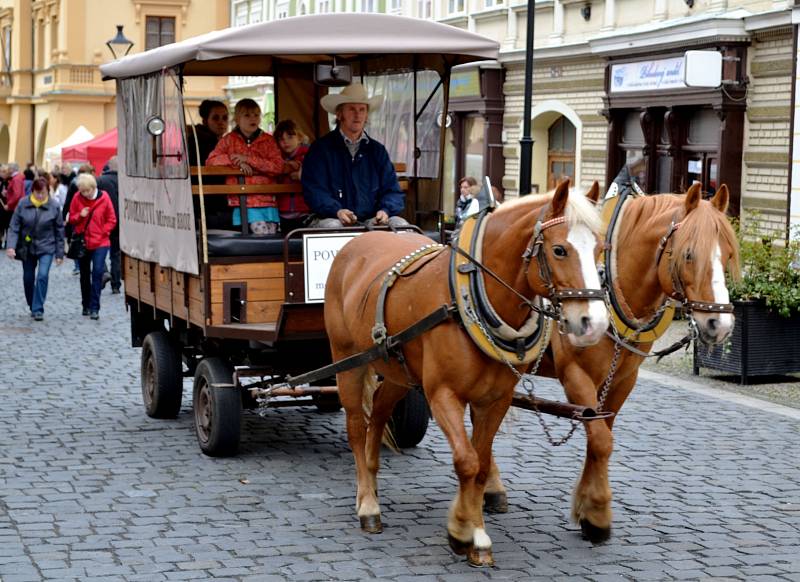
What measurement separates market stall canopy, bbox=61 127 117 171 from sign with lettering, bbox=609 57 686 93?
15.2 metres

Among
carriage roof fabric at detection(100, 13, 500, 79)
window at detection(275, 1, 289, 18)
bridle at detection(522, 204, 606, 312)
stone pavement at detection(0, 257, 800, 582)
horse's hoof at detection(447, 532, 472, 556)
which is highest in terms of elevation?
window at detection(275, 1, 289, 18)

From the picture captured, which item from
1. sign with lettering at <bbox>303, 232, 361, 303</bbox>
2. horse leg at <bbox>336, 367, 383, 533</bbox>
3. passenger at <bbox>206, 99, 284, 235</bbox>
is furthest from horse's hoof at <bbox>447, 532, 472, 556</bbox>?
passenger at <bbox>206, 99, 284, 235</bbox>

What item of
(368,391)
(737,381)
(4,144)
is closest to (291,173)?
(368,391)

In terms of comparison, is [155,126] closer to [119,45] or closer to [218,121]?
[218,121]

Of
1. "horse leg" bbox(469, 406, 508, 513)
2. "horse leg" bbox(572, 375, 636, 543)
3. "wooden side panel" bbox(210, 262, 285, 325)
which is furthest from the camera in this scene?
"wooden side panel" bbox(210, 262, 285, 325)

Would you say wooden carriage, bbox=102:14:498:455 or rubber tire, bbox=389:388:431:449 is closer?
wooden carriage, bbox=102:14:498:455

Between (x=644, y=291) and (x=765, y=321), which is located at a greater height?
(x=644, y=291)

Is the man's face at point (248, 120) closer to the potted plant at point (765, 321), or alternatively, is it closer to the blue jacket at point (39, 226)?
the potted plant at point (765, 321)

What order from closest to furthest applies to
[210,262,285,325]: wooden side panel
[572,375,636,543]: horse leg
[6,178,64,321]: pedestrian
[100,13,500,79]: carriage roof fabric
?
1. [572,375,636,543]: horse leg
2. [100,13,500,79]: carriage roof fabric
3. [210,262,285,325]: wooden side panel
4. [6,178,64,321]: pedestrian

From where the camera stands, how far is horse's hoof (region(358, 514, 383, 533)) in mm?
7328

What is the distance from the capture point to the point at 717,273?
687 cm

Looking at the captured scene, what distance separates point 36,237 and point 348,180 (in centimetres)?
950

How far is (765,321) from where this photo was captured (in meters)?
12.6

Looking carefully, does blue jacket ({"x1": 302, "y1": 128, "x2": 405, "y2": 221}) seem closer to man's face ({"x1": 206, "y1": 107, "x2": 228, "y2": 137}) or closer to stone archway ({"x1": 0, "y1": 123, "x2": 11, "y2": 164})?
man's face ({"x1": 206, "y1": 107, "x2": 228, "y2": 137})
